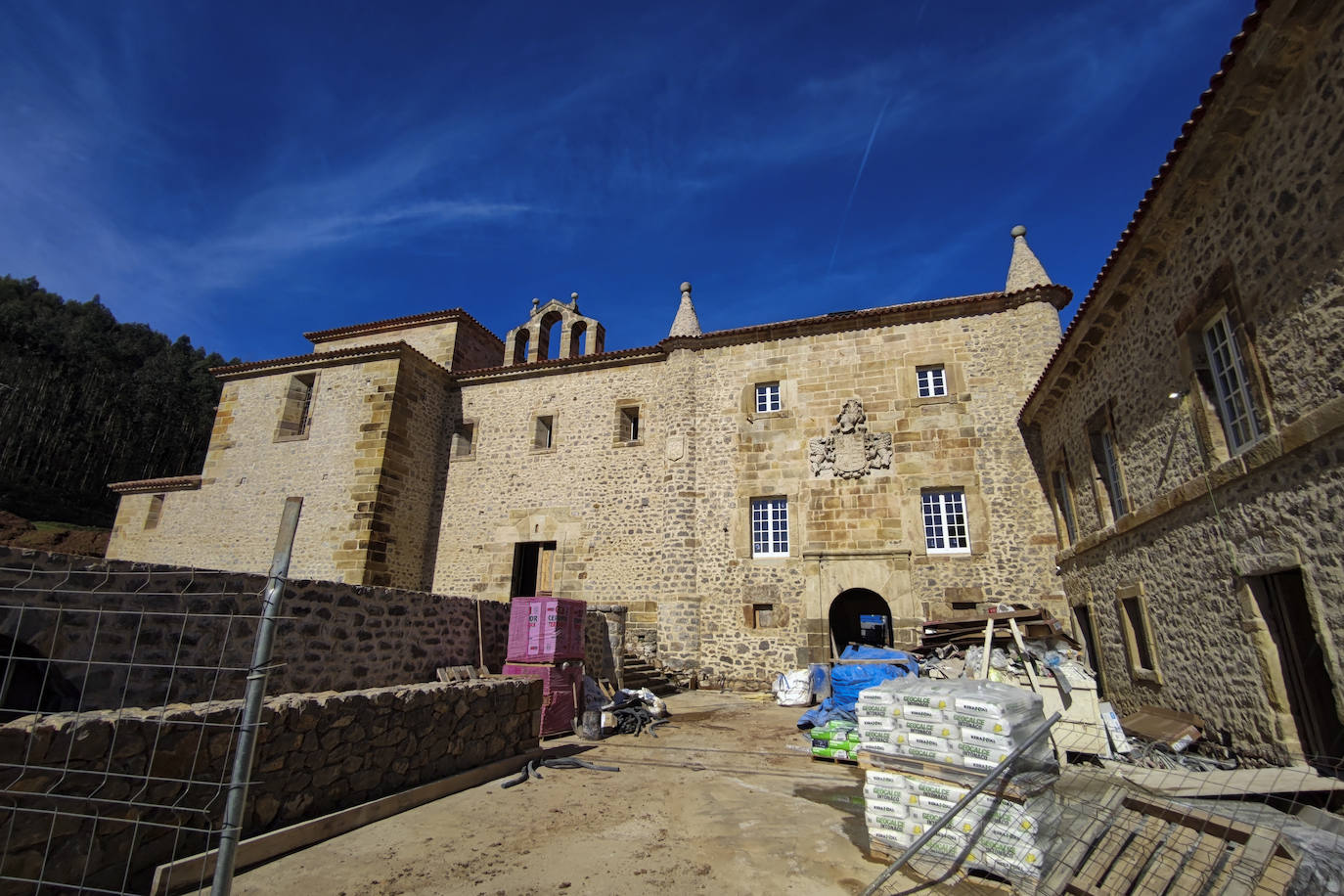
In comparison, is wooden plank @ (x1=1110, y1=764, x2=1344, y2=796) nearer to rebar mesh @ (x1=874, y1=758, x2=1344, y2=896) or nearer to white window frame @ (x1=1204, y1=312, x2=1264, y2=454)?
rebar mesh @ (x1=874, y1=758, x2=1344, y2=896)

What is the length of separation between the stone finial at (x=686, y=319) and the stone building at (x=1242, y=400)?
29.8ft

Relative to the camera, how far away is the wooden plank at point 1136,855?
3.52 meters

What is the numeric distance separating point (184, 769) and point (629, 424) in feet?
42.9

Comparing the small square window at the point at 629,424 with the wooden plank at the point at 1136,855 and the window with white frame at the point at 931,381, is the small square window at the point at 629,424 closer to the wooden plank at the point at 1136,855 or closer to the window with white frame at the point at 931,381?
the window with white frame at the point at 931,381

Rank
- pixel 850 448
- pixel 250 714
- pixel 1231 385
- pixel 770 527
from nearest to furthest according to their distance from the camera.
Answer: pixel 250 714, pixel 1231 385, pixel 850 448, pixel 770 527

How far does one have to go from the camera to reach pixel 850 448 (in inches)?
549

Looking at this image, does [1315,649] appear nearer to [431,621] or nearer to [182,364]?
[431,621]

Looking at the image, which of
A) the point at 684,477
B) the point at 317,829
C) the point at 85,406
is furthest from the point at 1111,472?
the point at 85,406

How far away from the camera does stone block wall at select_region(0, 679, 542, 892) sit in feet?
10.4

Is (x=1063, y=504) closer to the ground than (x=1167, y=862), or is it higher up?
higher up

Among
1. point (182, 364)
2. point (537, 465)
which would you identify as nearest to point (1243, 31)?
point (537, 465)

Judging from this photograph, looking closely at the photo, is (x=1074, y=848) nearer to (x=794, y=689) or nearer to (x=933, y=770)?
(x=933, y=770)

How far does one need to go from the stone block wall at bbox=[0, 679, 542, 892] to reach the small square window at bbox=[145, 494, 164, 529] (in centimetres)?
1718

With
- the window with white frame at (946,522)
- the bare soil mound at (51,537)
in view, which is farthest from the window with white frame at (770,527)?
the bare soil mound at (51,537)
